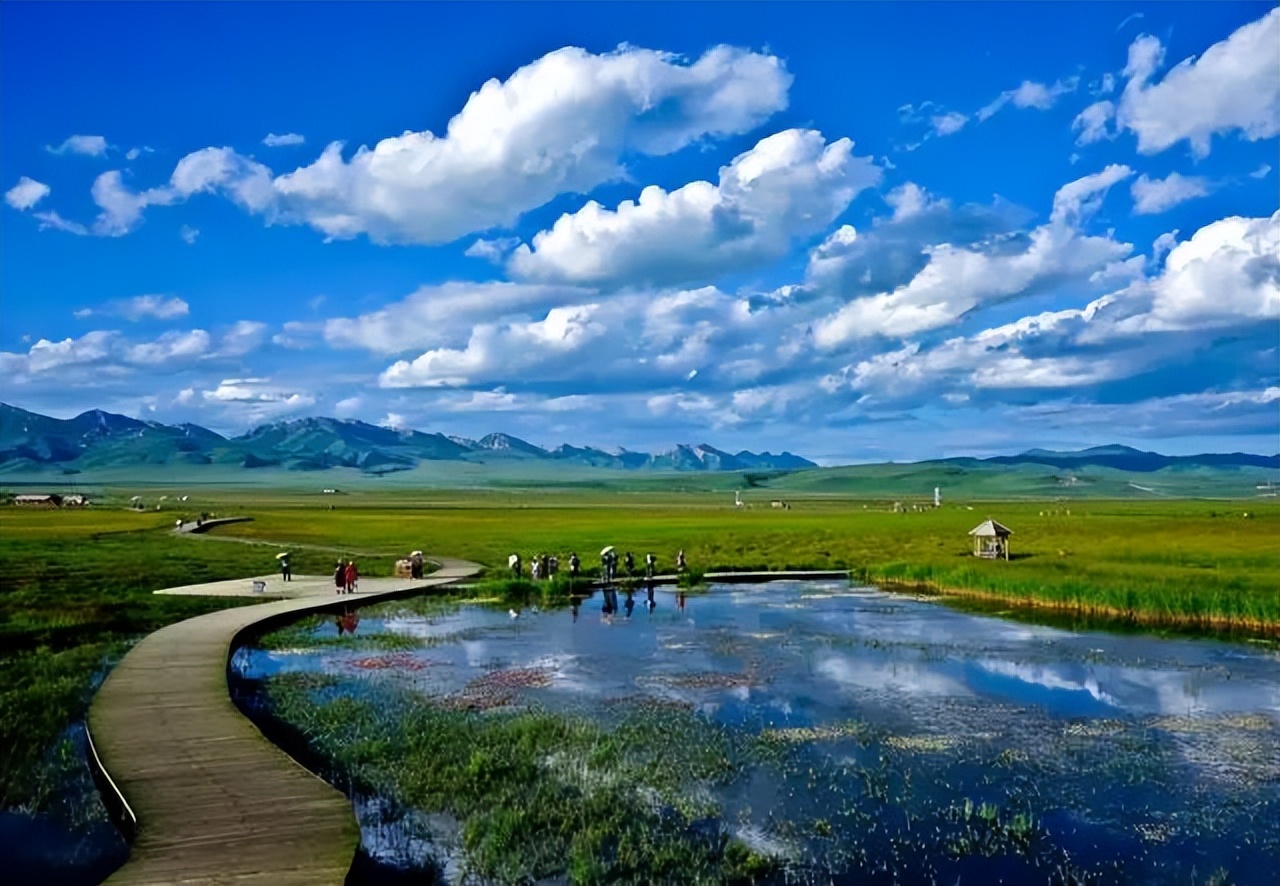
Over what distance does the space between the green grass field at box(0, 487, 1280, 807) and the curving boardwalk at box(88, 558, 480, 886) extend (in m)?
1.77

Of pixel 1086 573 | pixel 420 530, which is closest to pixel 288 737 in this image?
pixel 1086 573

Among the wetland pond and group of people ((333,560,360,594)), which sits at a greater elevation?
group of people ((333,560,360,594))

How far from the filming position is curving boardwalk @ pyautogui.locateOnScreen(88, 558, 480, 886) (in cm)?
1228

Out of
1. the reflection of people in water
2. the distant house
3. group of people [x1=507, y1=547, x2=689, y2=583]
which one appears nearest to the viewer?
the reflection of people in water

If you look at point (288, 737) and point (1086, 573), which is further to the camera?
point (1086, 573)

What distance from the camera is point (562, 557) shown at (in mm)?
61500

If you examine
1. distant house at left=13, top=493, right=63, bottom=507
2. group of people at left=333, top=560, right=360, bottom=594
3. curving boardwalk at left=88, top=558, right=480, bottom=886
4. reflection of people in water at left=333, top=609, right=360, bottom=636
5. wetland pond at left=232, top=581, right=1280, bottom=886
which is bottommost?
wetland pond at left=232, top=581, right=1280, bottom=886

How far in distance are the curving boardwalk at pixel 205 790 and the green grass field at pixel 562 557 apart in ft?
5.82

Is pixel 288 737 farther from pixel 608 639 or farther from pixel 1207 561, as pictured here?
pixel 1207 561

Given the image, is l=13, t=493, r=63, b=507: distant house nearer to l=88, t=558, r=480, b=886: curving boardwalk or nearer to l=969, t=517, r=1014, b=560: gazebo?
l=969, t=517, r=1014, b=560: gazebo

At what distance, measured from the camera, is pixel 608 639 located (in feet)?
116

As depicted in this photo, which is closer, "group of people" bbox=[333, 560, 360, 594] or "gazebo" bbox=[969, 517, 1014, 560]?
"group of people" bbox=[333, 560, 360, 594]

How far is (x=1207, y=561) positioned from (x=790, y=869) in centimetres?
4680

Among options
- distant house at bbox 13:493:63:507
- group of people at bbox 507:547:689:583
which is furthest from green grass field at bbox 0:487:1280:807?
distant house at bbox 13:493:63:507
